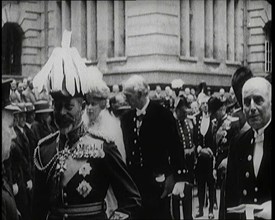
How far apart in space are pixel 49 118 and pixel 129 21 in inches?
37.0

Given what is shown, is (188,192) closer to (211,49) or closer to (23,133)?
(211,49)

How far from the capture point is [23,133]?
15.6ft

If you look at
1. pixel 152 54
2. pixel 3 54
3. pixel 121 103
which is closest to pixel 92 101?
pixel 121 103

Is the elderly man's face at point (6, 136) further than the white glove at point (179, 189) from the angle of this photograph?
Yes

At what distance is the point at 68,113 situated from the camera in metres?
4.52

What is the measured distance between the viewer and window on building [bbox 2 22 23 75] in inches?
189

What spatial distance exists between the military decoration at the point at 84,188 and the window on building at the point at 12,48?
3.28ft

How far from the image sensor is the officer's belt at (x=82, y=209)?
4434 millimetres

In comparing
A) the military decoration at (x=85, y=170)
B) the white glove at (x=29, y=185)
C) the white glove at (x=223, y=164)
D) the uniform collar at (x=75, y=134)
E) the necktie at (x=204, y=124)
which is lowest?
the white glove at (x=29, y=185)

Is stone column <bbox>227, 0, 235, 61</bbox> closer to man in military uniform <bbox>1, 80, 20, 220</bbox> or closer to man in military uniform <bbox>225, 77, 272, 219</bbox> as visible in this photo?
man in military uniform <bbox>225, 77, 272, 219</bbox>

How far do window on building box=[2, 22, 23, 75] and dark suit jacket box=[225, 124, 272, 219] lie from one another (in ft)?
5.77

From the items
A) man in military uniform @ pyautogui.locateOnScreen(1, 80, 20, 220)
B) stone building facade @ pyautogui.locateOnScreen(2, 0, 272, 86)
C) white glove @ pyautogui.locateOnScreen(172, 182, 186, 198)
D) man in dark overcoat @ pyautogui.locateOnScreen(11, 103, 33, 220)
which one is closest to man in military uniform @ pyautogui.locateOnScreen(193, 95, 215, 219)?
white glove @ pyautogui.locateOnScreen(172, 182, 186, 198)

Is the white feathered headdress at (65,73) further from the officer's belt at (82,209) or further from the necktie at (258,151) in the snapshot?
the necktie at (258,151)

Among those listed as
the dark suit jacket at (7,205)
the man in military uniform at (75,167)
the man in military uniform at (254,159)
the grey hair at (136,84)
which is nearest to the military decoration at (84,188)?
the man in military uniform at (75,167)
